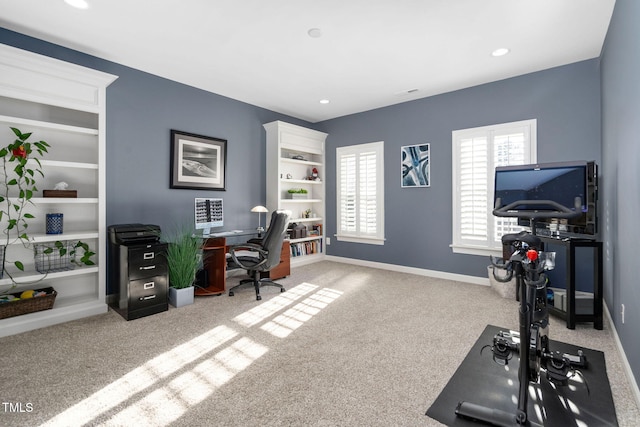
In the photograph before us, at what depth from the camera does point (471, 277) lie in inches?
170

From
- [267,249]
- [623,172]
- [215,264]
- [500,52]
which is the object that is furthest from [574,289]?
[215,264]

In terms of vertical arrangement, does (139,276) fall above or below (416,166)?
below

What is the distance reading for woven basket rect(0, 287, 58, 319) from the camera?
2674 millimetres

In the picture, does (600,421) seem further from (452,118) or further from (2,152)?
(2,152)

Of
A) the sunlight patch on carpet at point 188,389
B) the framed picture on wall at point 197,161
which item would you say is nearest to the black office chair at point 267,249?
the framed picture on wall at point 197,161

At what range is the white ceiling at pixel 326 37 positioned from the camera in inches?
100

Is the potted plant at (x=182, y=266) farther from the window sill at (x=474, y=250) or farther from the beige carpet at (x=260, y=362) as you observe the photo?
the window sill at (x=474, y=250)

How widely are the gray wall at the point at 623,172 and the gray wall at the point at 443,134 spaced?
49 centimetres

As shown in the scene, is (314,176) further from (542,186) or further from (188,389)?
(188,389)

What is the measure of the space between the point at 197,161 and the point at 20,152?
1.85 m

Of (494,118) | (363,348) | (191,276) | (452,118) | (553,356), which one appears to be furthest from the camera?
(452,118)

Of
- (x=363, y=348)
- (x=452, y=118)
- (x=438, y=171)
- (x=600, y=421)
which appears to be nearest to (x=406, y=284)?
(x=438, y=171)

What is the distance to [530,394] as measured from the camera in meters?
1.86

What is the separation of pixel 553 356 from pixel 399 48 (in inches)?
116
